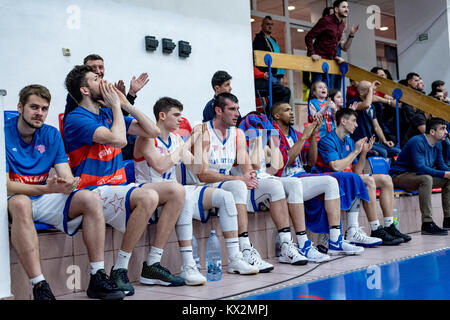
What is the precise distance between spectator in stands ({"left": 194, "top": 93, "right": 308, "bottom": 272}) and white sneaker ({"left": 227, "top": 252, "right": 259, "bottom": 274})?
0.11 metres

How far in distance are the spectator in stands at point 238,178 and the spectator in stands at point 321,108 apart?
140 cm

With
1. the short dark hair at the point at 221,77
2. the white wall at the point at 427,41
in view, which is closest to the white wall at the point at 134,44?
the short dark hair at the point at 221,77

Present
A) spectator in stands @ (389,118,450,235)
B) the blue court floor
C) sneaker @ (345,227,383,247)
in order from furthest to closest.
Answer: spectator in stands @ (389,118,450,235), sneaker @ (345,227,383,247), the blue court floor

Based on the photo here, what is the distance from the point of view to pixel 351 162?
475cm

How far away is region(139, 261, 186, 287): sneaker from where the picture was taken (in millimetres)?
3107

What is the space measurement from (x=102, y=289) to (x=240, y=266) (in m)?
1.02

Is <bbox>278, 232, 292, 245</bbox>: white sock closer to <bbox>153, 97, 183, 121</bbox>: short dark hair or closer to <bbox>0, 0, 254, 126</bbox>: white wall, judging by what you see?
<bbox>153, 97, 183, 121</bbox>: short dark hair

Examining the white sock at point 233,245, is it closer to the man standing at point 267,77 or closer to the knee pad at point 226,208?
the knee pad at point 226,208

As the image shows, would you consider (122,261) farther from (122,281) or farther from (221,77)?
(221,77)

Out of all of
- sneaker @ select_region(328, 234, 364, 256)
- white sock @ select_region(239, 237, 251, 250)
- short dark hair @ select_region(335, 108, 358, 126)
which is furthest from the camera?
short dark hair @ select_region(335, 108, 358, 126)

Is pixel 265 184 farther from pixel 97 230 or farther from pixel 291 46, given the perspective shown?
pixel 291 46

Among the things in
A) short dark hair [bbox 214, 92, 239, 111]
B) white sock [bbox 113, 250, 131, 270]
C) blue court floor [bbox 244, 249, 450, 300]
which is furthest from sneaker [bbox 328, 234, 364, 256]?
white sock [bbox 113, 250, 131, 270]
